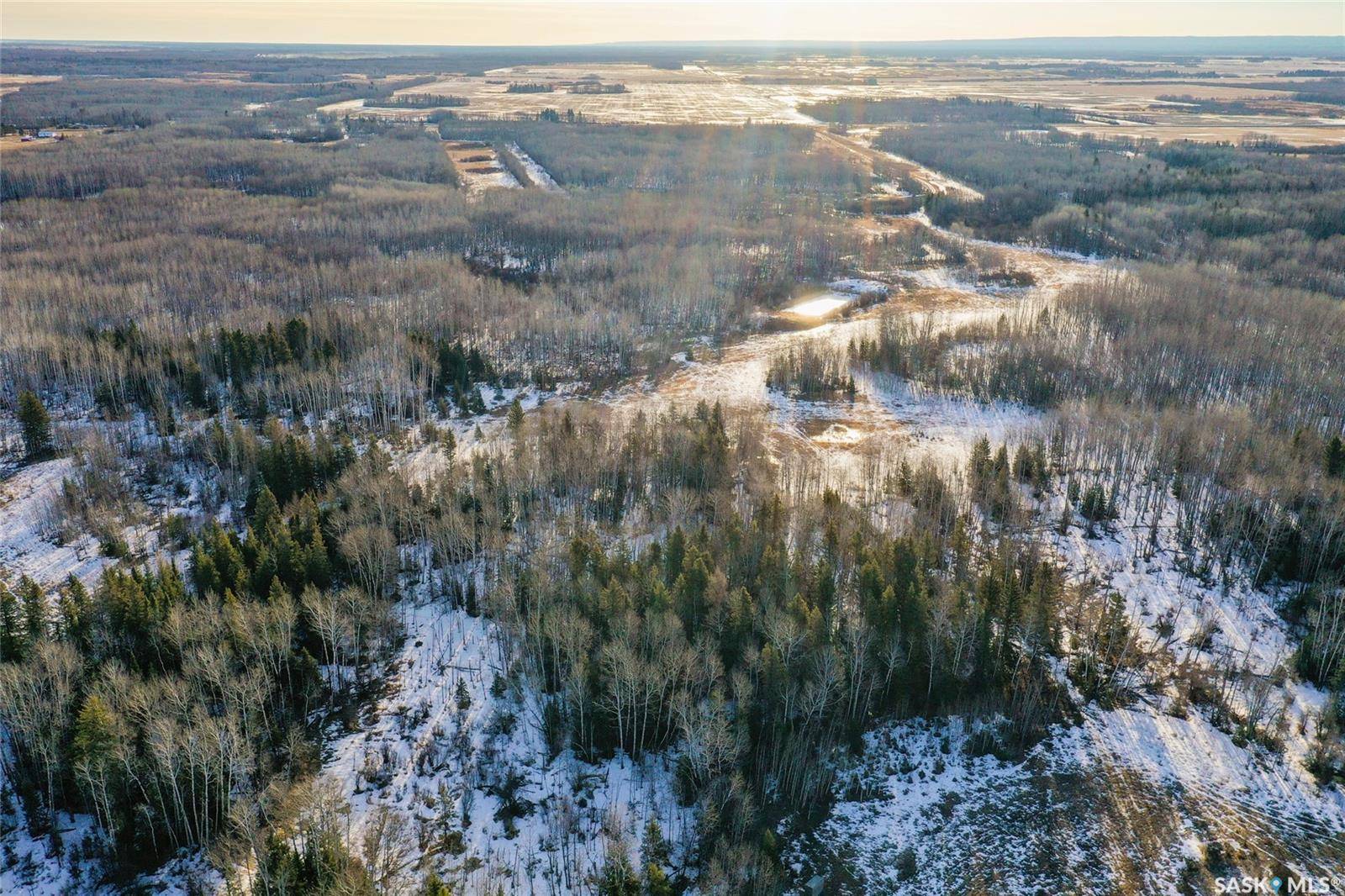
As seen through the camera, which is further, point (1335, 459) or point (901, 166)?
point (901, 166)

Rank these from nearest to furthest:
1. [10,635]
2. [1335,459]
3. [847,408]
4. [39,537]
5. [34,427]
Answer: [10,635] < [1335,459] < [39,537] < [34,427] < [847,408]

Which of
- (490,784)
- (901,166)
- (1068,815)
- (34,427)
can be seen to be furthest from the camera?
(901,166)

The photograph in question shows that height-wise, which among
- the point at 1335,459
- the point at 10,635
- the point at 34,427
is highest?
the point at 1335,459

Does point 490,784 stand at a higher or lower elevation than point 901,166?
lower

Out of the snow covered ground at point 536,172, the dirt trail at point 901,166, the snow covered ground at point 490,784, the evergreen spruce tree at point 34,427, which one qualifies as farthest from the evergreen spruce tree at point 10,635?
the dirt trail at point 901,166

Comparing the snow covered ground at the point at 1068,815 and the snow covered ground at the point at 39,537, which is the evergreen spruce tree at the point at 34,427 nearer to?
the snow covered ground at the point at 39,537

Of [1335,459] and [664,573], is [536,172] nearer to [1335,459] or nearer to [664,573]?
[664,573]

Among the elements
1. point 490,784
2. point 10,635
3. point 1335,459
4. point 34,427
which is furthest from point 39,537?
point 1335,459

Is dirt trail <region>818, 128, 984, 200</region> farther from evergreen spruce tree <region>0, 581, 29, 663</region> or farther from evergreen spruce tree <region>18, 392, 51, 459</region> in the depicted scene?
evergreen spruce tree <region>0, 581, 29, 663</region>

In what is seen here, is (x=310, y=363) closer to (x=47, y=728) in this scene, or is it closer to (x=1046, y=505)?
(x=47, y=728)

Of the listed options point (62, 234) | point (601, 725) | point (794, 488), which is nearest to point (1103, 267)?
point (794, 488)

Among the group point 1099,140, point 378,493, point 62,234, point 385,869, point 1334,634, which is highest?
point 1099,140
